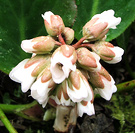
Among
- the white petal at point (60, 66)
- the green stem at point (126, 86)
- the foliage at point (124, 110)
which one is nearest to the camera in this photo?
the white petal at point (60, 66)

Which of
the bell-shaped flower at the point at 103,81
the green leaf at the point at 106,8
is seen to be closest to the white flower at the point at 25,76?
the bell-shaped flower at the point at 103,81

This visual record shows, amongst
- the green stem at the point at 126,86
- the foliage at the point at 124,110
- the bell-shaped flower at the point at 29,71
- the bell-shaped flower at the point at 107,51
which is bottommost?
the foliage at the point at 124,110

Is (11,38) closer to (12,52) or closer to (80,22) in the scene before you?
(12,52)

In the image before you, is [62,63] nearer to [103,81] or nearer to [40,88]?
[40,88]

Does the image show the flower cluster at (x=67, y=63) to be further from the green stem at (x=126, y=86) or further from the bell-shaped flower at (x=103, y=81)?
the green stem at (x=126, y=86)

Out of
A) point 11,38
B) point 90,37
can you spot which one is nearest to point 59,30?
point 90,37

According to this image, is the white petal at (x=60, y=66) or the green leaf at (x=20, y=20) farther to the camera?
the green leaf at (x=20, y=20)

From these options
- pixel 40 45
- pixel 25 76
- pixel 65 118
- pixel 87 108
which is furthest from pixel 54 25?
pixel 65 118
